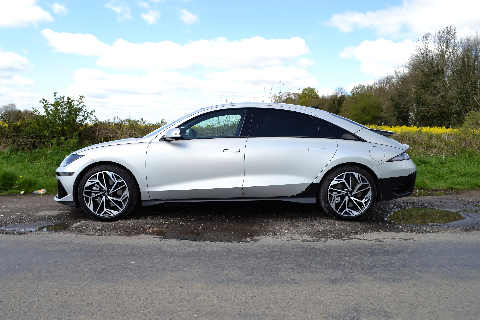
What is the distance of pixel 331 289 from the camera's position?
3547 millimetres

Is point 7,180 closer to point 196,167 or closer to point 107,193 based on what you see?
point 107,193

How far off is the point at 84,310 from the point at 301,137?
152 inches

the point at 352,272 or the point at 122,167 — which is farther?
the point at 122,167

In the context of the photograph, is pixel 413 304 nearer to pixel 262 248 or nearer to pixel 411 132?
pixel 262 248

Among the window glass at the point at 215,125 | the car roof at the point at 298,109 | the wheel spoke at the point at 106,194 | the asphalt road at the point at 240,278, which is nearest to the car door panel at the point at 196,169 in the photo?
the window glass at the point at 215,125

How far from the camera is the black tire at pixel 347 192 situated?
600 cm

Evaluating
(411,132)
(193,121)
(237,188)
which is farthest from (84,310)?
(411,132)

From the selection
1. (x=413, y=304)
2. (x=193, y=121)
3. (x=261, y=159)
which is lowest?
(x=413, y=304)

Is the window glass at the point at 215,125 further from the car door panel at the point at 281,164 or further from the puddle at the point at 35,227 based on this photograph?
the puddle at the point at 35,227

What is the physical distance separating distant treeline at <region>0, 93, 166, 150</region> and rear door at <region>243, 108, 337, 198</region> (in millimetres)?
8126

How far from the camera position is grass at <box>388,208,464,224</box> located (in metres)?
6.02

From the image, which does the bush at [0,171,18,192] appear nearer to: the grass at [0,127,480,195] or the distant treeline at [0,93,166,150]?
the grass at [0,127,480,195]

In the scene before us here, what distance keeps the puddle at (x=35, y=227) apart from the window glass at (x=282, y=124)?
2.94 metres

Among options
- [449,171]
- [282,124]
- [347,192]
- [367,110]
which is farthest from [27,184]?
[367,110]
